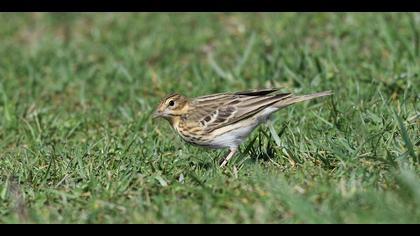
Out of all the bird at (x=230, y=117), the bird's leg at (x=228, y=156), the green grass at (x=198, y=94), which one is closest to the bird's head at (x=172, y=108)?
the bird at (x=230, y=117)

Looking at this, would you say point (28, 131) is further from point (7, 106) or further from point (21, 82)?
point (21, 82)

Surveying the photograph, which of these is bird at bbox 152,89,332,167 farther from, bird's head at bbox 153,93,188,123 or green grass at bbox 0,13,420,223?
green grass at bbox 0,13,420,223

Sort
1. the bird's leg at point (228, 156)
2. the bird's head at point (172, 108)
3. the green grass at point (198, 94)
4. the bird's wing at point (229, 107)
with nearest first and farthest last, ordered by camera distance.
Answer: the green grass at point (198, 94) → the bird's leg at point (228, 156) → the bird's wing at point (229, 107) → the bird's head at point (172, 108)

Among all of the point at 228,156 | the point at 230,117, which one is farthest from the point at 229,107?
the point at 228,156

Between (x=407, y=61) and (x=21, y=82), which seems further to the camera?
(x=21, y=82)

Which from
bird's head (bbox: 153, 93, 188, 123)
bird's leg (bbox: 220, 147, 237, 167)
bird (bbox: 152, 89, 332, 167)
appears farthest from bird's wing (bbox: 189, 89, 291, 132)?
bird's leg (bbox: 220, 147, 237, 167)

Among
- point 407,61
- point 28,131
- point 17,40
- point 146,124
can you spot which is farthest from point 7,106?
point 407,61

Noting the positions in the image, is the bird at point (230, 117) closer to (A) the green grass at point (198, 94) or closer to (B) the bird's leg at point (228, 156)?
(B) the bird's leg at point (228, 156)
